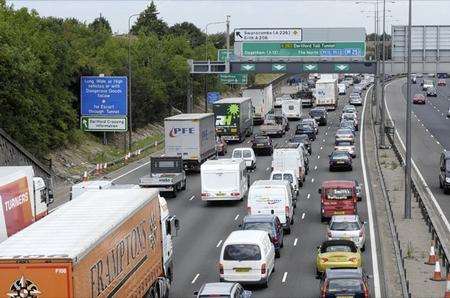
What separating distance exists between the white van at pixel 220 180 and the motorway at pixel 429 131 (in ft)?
31.3

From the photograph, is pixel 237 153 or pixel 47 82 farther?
pixel 47 82

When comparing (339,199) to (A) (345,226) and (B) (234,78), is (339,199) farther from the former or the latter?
(B) (234,78)

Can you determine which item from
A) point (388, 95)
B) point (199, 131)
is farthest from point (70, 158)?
point (388, 95)

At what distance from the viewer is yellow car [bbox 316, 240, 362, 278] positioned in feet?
98.1

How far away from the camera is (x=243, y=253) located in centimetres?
2900

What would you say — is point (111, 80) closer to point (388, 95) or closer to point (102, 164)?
point (102, 164)

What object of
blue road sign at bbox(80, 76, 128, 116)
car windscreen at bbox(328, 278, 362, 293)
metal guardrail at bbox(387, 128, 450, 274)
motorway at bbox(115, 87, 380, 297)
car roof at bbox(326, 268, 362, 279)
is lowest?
motorway at bbox(115, 87, 380, 297)

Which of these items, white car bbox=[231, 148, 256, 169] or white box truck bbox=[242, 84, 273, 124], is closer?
white car bbox=[231, 148, 256, 169]

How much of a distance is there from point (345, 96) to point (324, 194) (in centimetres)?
10845

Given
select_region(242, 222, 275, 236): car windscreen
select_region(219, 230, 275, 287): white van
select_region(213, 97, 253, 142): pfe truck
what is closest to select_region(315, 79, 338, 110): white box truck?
select_region(213, 97, 253, 142): pfe truck

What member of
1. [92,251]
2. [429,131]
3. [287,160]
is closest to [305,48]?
[429,131]

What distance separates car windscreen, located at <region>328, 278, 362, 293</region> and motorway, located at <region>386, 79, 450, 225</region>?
18107 mm

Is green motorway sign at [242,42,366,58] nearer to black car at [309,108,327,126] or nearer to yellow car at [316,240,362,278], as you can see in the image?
black car at [309,108,327,126]

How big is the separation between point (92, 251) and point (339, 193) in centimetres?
2275
